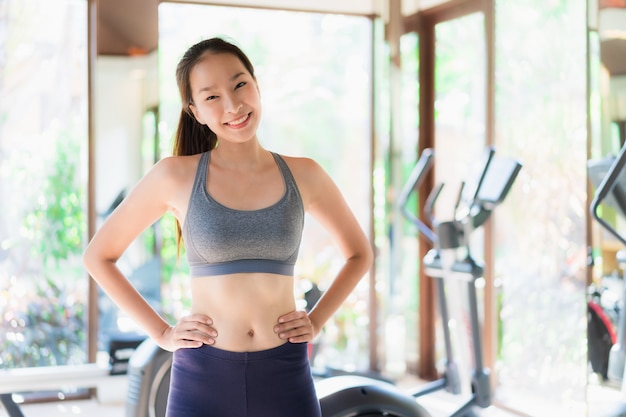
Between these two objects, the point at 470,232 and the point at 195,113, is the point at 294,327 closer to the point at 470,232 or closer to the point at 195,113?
the point at 195,113

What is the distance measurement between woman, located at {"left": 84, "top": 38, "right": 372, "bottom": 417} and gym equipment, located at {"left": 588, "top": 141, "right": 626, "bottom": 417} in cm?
154

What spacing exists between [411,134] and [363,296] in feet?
3.86

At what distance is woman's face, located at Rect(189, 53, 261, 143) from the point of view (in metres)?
1.53

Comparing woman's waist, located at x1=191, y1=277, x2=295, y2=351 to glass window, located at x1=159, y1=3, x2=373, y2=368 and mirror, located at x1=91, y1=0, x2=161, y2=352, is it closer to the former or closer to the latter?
mirror, located at x1=91, y1=0, x2=161, y2=352

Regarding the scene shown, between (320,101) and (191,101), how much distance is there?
163 inches

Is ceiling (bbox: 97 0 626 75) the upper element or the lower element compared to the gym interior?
upper

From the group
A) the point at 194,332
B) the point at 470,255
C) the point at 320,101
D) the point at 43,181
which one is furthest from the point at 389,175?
the point at 194,332

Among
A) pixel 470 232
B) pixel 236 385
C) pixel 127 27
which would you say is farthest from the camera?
pixel 127 27

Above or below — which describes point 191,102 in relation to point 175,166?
above

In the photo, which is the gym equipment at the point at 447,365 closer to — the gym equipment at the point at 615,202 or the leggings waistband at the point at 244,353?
the gym equipment at the point at 615,202

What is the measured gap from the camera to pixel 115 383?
4547 millimetres

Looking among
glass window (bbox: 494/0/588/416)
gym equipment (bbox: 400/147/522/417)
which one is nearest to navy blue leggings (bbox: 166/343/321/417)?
gym equipment (bbox: 400/147/522/417)

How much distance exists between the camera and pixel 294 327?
150 centimetres

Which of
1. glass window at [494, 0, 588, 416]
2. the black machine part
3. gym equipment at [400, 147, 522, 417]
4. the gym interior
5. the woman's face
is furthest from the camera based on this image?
glass window at [494, 0, 588, 416]
